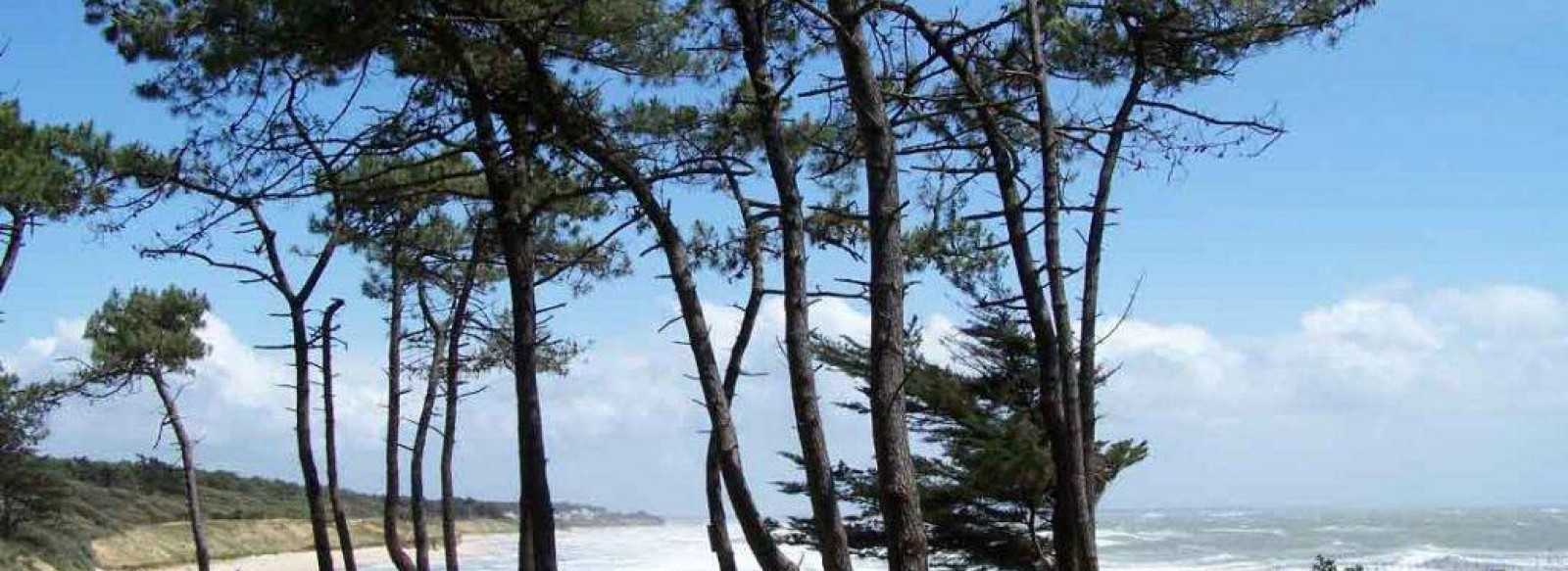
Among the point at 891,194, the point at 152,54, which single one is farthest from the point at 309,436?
the point at 891,194

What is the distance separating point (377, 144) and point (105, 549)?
29.4 meters

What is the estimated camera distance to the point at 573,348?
1478 centimetres

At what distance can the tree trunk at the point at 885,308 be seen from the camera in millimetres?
4922

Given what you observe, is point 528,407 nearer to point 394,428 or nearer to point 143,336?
point 394,428

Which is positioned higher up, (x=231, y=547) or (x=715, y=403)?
(x=715, y=403)

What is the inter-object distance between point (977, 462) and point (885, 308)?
756 centimetres

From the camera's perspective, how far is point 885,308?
502cm

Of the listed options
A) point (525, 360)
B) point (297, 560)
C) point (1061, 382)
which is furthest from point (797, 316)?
point (297, 560)

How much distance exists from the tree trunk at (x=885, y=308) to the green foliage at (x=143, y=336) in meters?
13.7

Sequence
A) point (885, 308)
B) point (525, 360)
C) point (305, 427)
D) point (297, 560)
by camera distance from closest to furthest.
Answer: point (885, 308), point (525, 360), point (305, 427), point (297, 560)

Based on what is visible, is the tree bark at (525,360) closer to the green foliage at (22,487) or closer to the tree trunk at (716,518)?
the tree trunk at (716,518)

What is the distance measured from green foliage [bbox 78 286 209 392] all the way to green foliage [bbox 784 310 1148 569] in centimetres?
850

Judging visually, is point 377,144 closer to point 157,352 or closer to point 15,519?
point 157,352

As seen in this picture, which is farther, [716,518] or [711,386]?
[716,518]
